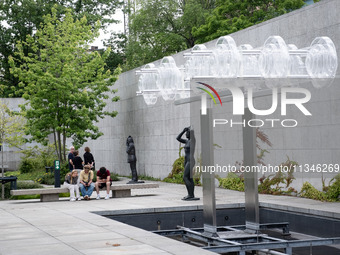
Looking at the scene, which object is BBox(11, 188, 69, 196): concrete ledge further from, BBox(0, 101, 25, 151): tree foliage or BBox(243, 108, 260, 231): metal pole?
BBox(0, 101, 25, 151): tree foliage

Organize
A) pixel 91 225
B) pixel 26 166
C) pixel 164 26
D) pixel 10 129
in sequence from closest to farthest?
pixel 91 225
pixel 26 166
pixel 10 129
pixel 164 26

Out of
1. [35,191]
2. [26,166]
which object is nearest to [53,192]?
[35,191]

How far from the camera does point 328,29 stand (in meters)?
16.7

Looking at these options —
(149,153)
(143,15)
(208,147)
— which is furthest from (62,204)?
(143,15)

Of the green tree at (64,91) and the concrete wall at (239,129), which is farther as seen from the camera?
the green tree at (64,91)

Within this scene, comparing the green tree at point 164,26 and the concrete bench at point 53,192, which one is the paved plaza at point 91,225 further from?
the green tree at point 164,26

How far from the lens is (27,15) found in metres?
54.6

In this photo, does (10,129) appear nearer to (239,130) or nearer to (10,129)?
(10,129)

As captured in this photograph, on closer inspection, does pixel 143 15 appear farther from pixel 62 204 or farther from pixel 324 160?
pixel 324 160

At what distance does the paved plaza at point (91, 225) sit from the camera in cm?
921

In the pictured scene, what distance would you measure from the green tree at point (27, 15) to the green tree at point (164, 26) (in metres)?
5.42

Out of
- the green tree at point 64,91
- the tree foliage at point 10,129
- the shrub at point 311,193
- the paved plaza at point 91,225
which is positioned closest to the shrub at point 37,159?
the tree foliage at point 10,129

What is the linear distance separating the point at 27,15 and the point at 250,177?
4565cm

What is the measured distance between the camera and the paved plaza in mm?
9211
